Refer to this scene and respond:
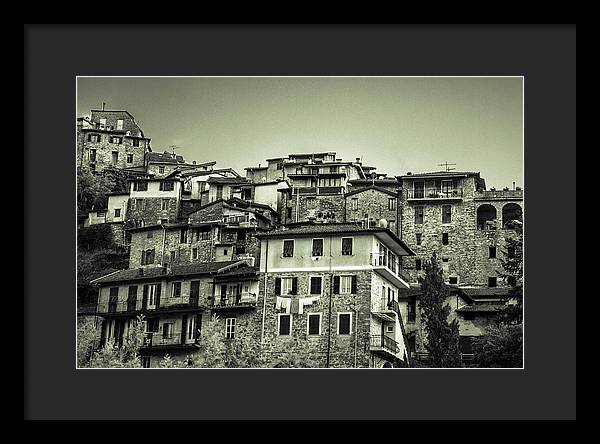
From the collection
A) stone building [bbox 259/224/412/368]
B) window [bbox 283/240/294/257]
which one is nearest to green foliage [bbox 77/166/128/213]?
stone building [bbox 259/224/412/368]

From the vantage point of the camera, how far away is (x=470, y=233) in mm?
21250

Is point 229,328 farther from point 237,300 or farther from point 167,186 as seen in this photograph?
point 167,186

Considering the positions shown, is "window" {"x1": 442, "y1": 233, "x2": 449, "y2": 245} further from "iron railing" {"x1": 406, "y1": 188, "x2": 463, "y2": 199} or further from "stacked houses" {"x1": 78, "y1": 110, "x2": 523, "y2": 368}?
"iron railing" {"x1": 406, "y1": 188, "x2": 463, "y2": 199}

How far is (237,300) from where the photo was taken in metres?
20.2

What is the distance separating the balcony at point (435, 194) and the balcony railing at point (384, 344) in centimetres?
308

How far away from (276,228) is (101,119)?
4.09 m

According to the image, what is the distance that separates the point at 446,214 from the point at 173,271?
18.1 ft

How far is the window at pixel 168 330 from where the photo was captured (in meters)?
19.6

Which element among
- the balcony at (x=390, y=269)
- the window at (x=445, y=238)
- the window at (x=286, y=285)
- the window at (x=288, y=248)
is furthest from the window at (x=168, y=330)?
the window at (x=445, y=238)

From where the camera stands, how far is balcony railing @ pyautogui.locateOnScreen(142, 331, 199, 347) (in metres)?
19.5
